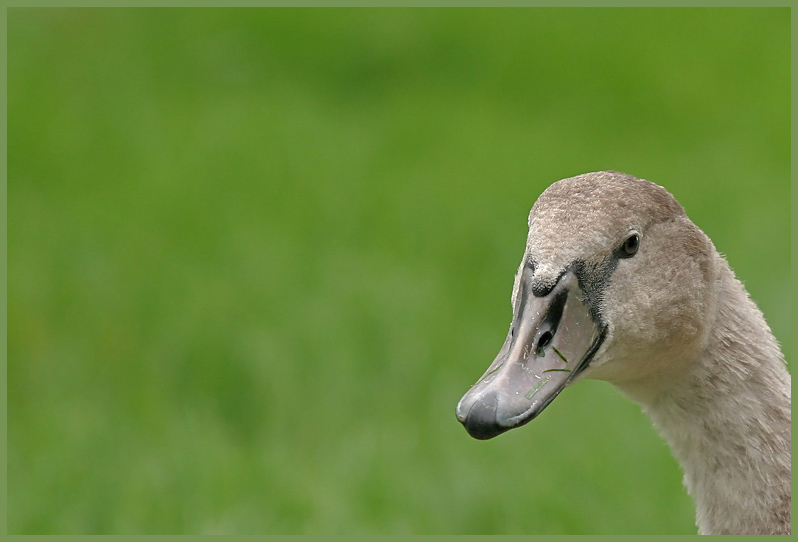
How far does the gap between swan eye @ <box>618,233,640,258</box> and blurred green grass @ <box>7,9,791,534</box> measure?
2.61 m

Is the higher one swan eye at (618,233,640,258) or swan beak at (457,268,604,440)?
swan eye at (618,233,640,258)

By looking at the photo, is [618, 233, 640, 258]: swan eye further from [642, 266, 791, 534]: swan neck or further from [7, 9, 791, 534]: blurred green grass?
[7, 9, 791, 534]: blurred green grass

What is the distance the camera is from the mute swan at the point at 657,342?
316 cm

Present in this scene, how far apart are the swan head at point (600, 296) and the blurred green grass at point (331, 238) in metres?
2.42

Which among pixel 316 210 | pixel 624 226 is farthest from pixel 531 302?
pixel 316 210

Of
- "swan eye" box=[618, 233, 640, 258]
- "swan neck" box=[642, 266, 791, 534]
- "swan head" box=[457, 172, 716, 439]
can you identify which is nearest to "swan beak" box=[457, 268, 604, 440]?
"swan head" box=[457, 172, 716, 439]

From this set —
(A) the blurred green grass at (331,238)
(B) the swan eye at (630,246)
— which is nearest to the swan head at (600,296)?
(B) the swan eye at (630,246)

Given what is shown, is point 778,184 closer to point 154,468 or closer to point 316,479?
point 316,479

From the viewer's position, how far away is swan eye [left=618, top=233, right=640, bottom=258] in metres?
3.32

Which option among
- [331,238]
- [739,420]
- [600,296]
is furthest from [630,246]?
[331,238]

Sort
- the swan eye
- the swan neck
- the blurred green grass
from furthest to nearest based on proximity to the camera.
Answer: the blurred green grass → the swan neck → the swan eye

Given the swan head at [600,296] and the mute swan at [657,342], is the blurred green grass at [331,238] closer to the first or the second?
the mute swan at [657,342]

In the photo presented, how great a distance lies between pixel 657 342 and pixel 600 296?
0.28m

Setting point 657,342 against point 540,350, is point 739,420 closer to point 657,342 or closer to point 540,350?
point 657,342
